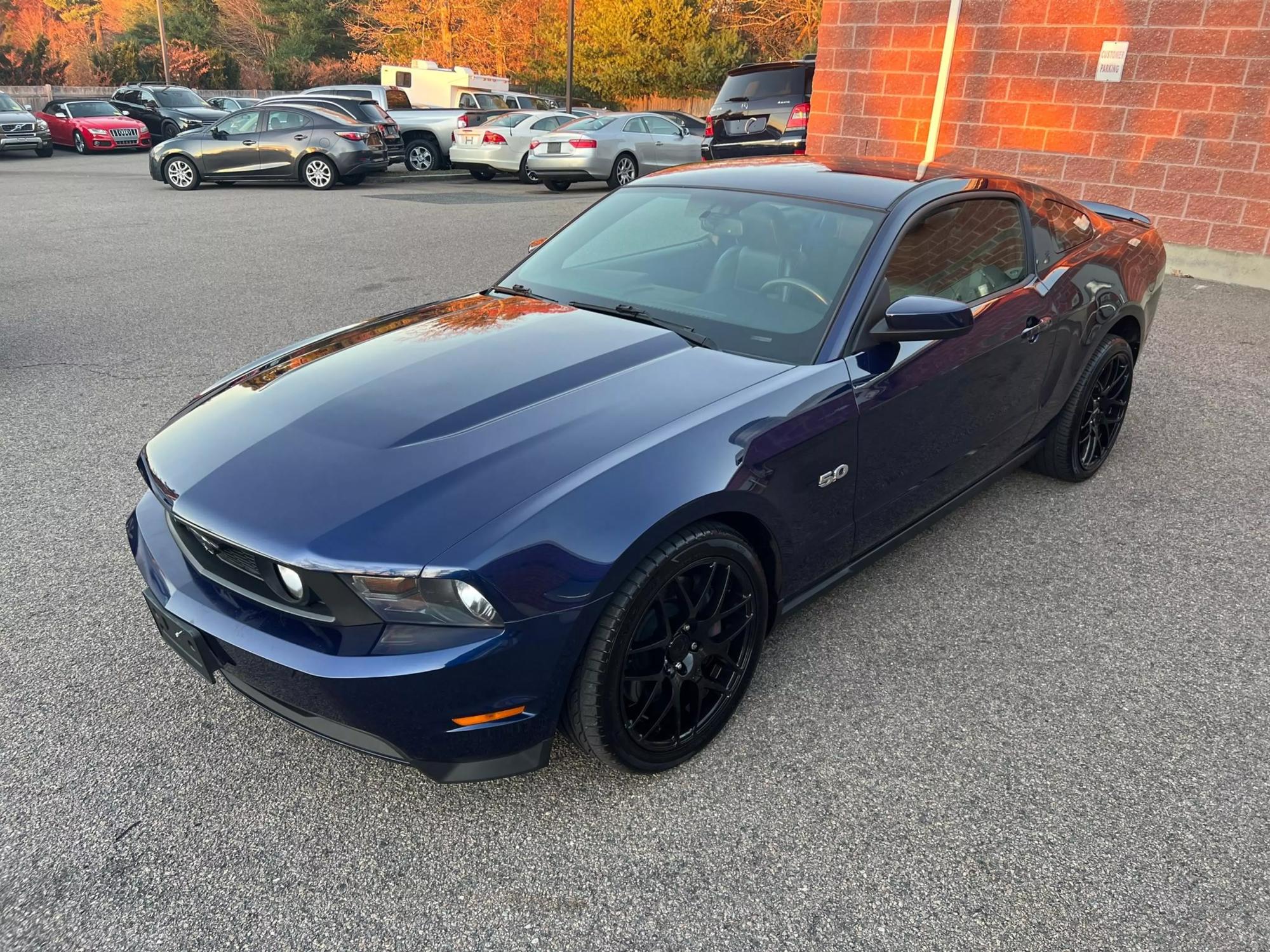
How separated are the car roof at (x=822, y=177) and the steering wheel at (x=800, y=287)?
0.40m

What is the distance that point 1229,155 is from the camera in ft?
29.6

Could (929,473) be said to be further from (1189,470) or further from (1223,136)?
(1223,136)

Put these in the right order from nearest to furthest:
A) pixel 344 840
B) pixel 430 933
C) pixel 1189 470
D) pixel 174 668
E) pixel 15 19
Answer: pixel 430 933 < pixel 344 840 < pixel 174 668 < pixel 1189 470 < pixel 15 19

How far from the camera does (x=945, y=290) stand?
3402 mm

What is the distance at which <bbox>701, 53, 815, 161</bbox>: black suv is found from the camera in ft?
42.5

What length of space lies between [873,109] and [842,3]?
127cm

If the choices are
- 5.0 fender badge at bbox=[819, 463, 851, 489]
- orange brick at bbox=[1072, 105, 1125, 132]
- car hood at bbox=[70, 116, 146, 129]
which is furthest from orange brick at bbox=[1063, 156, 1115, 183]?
car hood at bbox=[70, 116, 146, 129]

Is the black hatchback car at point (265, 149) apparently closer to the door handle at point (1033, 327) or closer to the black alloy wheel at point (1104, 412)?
the black alloy wheel at point (1104, 412)

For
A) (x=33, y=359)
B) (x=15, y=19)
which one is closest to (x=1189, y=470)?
(x=33, y=359)

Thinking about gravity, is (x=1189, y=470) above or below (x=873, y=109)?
below

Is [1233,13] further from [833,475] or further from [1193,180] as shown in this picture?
[833,475]

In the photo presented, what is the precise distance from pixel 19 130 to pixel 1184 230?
77.4ft

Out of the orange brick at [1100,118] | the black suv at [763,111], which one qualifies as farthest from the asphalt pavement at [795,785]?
the black suv at [763,111]

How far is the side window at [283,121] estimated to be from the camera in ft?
52.3
